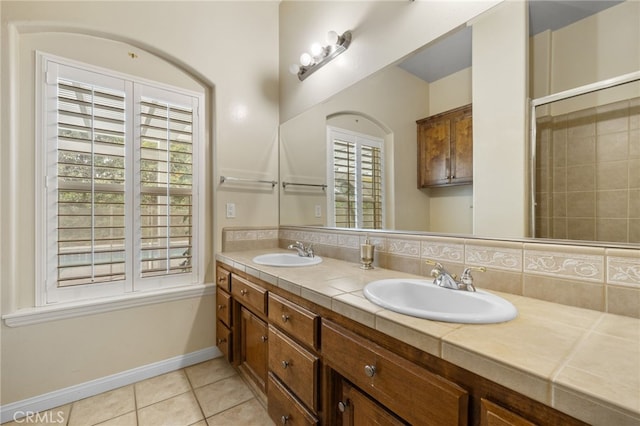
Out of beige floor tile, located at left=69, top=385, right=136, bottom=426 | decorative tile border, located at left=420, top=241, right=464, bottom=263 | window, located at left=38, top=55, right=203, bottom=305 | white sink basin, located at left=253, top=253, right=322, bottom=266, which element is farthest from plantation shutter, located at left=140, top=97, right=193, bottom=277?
decorative tile border, located at left=420, top=241, right=464, bottom=263

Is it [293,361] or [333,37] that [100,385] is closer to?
[293,361]

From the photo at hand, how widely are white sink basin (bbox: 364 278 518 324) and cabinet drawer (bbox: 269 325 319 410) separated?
38 cm

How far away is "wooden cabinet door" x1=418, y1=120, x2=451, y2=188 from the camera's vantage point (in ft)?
4.22

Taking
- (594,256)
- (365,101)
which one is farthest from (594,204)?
(365,101)

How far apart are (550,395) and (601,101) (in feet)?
3.04

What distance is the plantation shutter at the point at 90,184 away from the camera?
168cm

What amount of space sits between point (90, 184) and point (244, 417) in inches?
65.7

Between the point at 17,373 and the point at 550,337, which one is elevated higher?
the point at 550,337

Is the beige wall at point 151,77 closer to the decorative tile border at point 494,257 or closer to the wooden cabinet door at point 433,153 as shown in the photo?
the wooden cabinet door at point 433,153

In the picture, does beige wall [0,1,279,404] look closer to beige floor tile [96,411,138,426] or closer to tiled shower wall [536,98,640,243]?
beige floor tile [96,411,138,426]

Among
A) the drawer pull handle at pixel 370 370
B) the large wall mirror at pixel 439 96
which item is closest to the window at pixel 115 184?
the large wall mirror at pixel 439 96

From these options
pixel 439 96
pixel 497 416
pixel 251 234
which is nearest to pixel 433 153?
pixel 439 96

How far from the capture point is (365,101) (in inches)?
67.2

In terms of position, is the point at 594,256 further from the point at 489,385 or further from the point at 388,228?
the point at 388,228
